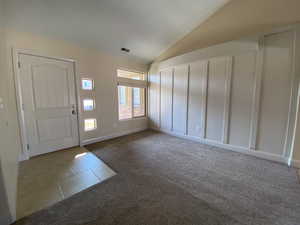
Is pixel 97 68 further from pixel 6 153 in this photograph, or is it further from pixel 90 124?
pixel 6 153

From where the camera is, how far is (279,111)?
2555 mm

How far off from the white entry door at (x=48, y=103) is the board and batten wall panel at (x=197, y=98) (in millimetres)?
3154

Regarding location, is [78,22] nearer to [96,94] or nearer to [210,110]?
[96,94]

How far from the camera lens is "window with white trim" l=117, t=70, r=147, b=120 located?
433 cm

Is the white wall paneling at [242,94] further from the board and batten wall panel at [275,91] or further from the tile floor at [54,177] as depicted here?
the tile floor at [54,177]

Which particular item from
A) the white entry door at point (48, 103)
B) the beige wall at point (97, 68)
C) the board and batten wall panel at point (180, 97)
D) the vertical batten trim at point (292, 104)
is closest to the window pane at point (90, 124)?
the beige wall at point (97, 68)

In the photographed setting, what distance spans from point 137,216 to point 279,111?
3131 mm

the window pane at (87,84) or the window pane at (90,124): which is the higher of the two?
the window pane at (87,84)

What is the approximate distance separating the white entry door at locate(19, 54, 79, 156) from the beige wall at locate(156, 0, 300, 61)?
11.3 ft

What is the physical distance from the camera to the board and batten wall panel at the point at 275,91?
2.44m

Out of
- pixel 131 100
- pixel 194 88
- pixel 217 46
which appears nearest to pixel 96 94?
pixel 131 100

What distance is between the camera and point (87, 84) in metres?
3.49

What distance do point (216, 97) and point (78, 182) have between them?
3420 mm

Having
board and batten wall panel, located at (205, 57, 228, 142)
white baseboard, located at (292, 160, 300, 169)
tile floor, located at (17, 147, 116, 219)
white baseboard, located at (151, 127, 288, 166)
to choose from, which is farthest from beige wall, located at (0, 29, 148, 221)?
white baseboard, located at (292, 160, 300, 169)
